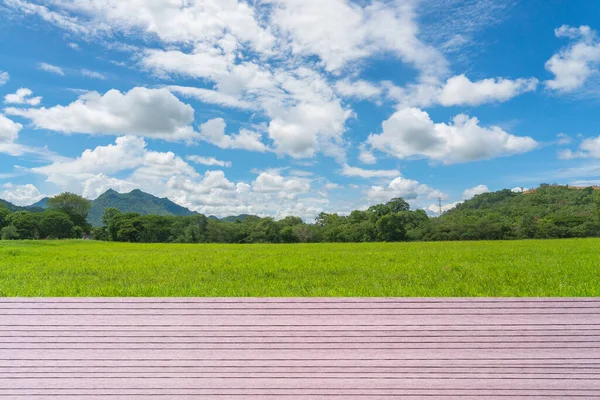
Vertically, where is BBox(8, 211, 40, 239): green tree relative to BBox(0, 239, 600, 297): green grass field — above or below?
above

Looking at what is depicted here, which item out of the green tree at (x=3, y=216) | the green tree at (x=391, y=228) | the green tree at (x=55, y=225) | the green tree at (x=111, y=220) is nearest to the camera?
the green tree at (x=391, y=228)

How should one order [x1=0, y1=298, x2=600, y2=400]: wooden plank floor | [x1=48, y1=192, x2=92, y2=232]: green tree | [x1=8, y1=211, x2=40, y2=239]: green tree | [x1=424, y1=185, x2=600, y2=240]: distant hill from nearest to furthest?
[x1=0, y1=298, x2=600, y2=400]: wooden plank floor
[x1=424, y1=185, x2=600, y2=240]: distant hill
[x1=8, y1=211, x2=40, y2=239]: green tree
[x1=48, y1=192, x2=92, y2=232]: green tree

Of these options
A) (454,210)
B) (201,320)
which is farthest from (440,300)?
(454,210)

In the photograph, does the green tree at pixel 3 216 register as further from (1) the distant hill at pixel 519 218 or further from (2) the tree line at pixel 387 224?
(1) the distant hill at pixel 519 218

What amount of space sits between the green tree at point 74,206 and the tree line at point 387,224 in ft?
14.9

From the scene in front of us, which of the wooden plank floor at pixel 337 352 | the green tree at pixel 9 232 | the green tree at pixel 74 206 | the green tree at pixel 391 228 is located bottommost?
the wooden plank floor at pixel 337 352

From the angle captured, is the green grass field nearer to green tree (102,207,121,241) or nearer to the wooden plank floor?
the wooden plank floor

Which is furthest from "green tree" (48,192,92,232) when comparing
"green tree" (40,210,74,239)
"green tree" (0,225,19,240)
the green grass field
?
A: the green grass field

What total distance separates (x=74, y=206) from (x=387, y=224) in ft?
91.4

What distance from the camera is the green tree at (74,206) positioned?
3331 centimetres

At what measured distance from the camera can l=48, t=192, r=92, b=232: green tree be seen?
109ft

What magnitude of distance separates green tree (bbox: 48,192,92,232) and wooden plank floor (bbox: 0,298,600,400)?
3347 centimetres

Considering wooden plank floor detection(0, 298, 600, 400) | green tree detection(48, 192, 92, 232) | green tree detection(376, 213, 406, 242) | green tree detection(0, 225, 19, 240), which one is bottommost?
wooden plank floor detection(0, 298, 600, 400)

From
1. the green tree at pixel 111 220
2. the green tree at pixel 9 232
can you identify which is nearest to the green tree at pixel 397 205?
the green tree at pixel 111 220
